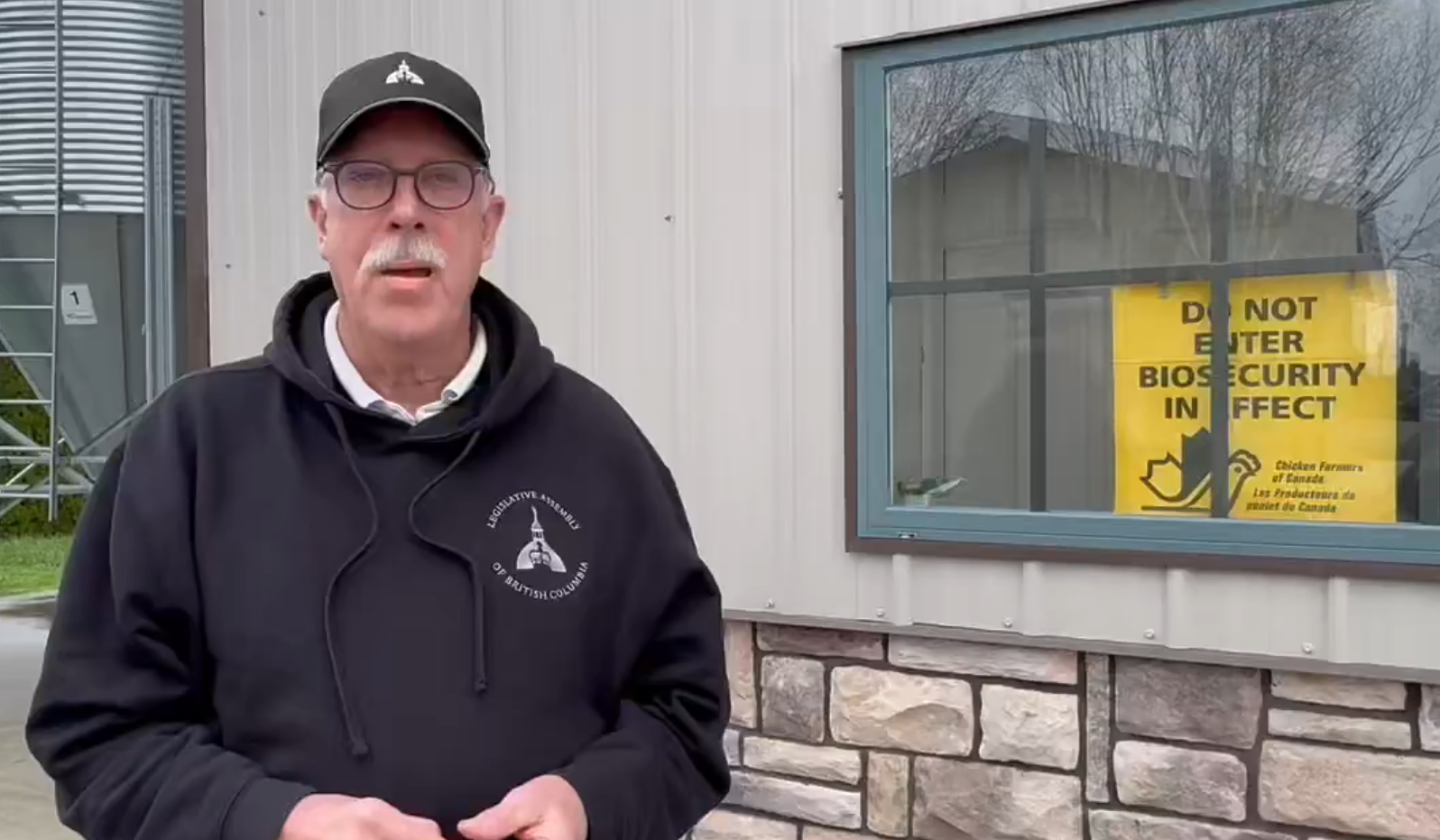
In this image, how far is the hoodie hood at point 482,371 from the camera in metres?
1.76

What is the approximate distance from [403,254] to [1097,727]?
219 centimetres

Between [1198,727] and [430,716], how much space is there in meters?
2.05

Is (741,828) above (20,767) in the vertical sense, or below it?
above

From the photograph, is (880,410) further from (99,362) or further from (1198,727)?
(99,362)

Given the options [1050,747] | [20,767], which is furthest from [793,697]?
[20,767]

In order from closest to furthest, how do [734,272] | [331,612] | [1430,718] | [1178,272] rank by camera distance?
[331,612]
[1430,718]
[1178,272]
[734,272]

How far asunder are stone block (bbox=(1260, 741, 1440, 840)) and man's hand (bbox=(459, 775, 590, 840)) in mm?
1933

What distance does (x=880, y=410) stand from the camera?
3.61m

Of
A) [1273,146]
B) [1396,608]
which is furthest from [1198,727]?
[1273,146]

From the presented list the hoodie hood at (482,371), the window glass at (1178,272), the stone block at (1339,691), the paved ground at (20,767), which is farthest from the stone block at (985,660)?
the paved ground at (20,767)

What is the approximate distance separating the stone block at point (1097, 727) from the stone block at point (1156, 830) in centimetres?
5

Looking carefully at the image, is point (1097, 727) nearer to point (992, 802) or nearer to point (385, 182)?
point (992, 802)

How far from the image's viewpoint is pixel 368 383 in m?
1.83

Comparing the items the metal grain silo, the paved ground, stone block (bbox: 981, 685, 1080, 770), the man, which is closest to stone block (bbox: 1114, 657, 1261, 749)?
stone block (bbox: 981, 685, 1080, 770)
